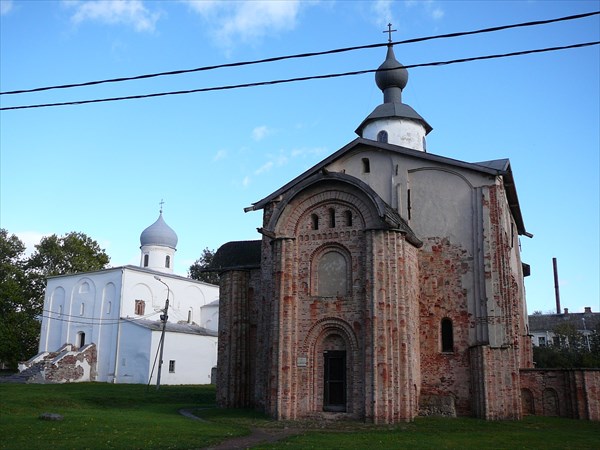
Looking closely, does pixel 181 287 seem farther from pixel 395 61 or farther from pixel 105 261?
pixel 395 61

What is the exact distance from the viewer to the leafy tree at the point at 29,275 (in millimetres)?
45469

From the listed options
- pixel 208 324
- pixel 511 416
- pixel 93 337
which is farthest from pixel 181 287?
pixel 511 416

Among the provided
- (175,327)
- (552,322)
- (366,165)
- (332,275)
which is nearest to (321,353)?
(332,275)

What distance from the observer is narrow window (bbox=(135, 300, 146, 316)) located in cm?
4219

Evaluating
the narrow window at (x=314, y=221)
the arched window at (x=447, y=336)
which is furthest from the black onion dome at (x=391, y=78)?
the arched window at (x=447, y=336)

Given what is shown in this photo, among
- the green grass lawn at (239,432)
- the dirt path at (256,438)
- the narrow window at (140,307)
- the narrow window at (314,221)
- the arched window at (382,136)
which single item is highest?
the arched window at (382,136)

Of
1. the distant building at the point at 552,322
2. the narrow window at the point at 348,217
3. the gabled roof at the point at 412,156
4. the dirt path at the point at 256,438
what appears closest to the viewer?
the dirt path at the point at 256,438

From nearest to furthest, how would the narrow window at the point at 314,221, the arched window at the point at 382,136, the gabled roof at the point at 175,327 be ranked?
the narrow window at the point at 314,221 < the arched window at the point at 382,136 < the gabled roof at the point at 175,327

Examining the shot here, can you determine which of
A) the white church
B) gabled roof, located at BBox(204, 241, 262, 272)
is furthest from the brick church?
the white church

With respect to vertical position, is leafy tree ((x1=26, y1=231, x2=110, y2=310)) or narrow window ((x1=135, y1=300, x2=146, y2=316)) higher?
leafy tree ((x1=26, y1=231, x2=110, y2=310))

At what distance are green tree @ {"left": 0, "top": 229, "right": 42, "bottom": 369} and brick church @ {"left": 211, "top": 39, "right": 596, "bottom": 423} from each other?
27.9m

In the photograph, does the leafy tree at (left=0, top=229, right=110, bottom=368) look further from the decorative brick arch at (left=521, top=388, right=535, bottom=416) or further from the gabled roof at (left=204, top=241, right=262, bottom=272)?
the decorative brick arch at (left=521, top=388, right=535, bottom=416)

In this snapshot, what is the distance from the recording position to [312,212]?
20.3 meters

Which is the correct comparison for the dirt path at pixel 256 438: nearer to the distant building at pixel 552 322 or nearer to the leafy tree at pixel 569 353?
the leafy tree at pixel 569 353
